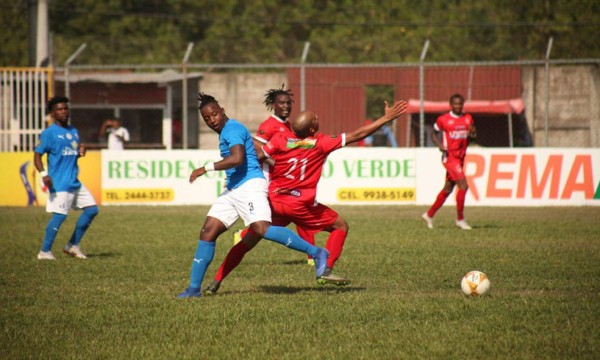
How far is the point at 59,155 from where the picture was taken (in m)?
13.1

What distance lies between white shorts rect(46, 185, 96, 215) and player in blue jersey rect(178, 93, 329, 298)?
448 cm

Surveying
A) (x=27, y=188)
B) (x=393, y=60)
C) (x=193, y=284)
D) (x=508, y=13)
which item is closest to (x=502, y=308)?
(x=193, y=284)

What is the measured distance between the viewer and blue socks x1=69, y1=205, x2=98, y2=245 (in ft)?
42.8

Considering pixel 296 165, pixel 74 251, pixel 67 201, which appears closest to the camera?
pixel 296 165

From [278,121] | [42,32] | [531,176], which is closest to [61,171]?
[278,121]

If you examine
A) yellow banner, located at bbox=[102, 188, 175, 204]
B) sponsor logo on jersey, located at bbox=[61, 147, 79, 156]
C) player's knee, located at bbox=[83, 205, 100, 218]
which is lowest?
yellow banner, located at bbox=[102, 188, 175, 204]

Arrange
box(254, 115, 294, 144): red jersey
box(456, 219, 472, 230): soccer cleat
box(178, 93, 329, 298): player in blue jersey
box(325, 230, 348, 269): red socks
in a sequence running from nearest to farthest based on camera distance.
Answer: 1. box(178, 93, 329, 298): player in blue jersey
2. box(325, 230, 348, 269): red socks
3. box(254, 115, 294, 144): red jersey
4. box(456, 219, 472, 230): soccer cleat

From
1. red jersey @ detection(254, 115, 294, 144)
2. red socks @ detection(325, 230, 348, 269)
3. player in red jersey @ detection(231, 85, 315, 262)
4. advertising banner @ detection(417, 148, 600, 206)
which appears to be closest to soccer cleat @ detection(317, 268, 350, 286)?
red socks @ detection(325, 230, 348, 269)

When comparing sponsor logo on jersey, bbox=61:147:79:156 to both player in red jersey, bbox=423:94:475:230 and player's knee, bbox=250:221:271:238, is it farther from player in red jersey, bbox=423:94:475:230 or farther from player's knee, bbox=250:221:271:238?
player in red jersey, bbox=423:94:475:230

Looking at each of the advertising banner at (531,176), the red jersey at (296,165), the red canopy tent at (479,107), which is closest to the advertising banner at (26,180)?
the advertising banner at (531,176)

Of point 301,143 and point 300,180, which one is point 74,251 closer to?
point 300,180

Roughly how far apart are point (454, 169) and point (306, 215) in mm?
7321

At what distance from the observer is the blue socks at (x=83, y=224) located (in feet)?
42.8

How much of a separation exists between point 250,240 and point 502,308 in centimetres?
245
